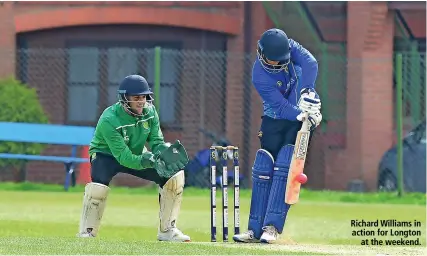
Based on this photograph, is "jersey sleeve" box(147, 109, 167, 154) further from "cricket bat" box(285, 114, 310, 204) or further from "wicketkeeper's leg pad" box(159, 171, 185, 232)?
"cricket bat" box(285, 114, 310, 204)

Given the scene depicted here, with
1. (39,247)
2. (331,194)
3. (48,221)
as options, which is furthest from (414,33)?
(39,247)

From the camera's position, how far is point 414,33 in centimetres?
2895

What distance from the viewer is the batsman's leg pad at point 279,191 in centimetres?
1322

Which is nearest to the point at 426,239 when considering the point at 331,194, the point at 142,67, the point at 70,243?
the point at 70,243

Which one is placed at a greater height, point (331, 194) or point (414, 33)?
point (414, 33)

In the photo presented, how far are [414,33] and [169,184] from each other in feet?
53.5

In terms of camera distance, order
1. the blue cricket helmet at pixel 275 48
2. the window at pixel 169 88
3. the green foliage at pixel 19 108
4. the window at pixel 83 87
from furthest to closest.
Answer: the window at pixel 83 87
the window at pixel 169 88
the green foliage at pixel 19 108
the blue cricket helmet at pixel 275 48

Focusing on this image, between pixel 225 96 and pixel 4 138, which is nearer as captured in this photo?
pixel 4 138

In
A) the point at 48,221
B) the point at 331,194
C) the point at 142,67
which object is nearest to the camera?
the point at 48,221

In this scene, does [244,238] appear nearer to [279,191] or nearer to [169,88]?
[279,191]

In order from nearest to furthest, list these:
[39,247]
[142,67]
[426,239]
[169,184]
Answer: [39,247] → [169,184] → [426,239] → [142,67]

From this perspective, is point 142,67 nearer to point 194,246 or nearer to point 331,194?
point 331,194

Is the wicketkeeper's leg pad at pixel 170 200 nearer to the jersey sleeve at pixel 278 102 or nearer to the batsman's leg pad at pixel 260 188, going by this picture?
the batsman's leg pad at pixel 260 188

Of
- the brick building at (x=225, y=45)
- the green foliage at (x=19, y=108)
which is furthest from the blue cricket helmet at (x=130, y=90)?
the brick building at (x=225, y=45)
